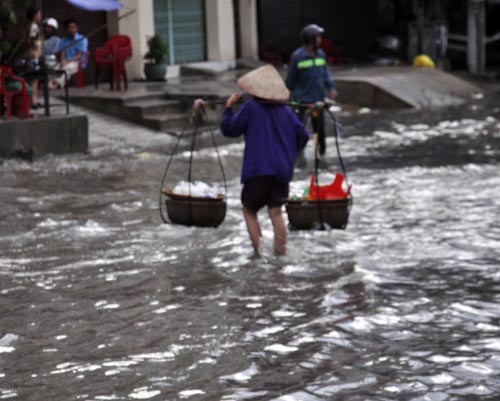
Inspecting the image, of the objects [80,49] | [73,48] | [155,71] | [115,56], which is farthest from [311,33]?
[155,71]

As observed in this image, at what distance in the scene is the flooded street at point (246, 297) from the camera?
716cm

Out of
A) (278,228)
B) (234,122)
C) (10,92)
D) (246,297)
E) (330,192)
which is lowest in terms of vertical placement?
(246,297)

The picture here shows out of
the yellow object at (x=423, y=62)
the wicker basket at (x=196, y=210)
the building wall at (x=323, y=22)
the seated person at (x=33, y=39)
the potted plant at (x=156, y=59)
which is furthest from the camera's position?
the building wall at (x=323, y=22)

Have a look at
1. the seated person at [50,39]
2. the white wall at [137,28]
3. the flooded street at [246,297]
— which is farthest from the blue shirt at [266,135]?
→ the white wall at [137,28]

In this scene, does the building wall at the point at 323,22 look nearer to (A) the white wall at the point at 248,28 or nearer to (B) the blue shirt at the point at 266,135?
(A) the white wall at the point at 248,28

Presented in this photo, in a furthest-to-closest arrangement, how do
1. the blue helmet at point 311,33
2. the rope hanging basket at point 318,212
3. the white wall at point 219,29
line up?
the white wall at point 219,29
the blue helmet at point 311,33
the rope hanging basket at point 318,212

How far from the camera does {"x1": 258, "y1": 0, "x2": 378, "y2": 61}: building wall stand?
104ft

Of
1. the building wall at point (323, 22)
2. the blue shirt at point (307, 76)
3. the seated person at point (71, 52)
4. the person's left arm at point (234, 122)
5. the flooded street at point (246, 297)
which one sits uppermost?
the building wall at point (323, 22)

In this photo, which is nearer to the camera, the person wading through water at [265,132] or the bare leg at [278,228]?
the person wading through water at [265,132]

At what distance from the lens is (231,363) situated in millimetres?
7488

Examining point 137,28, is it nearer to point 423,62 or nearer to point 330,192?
point 423,62

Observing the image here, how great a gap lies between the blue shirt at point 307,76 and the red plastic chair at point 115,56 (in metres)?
6.73

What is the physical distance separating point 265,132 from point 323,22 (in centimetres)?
2371

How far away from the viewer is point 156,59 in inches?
985
